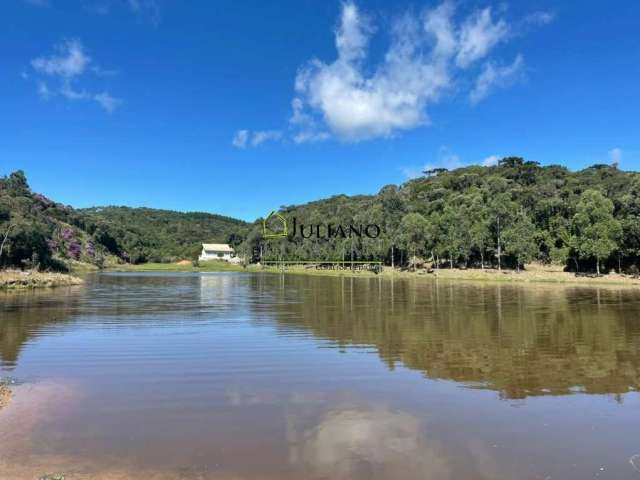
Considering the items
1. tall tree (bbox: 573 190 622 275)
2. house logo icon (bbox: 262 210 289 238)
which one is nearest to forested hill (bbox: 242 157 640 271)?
tall tree (bbox: 573 190 622 275)

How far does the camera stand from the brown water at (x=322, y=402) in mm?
7945

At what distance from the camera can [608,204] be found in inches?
2835

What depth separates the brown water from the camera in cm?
795

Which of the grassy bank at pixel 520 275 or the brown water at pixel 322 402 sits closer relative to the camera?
the brown water at pixel 322 402

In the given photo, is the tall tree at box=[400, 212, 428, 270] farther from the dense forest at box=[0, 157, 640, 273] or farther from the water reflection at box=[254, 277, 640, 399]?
the water reflection at box=[254, 277, 640, 399]

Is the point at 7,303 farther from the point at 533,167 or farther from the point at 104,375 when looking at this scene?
the point at 533,167

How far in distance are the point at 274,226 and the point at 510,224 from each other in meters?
85.0

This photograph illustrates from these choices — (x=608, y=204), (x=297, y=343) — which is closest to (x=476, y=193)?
(x=608, y=204)

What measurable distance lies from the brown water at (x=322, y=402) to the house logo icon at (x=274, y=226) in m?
126

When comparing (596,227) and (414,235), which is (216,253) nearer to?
(414,235)

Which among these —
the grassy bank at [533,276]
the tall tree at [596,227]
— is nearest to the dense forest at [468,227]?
the tall tree at [596,227]

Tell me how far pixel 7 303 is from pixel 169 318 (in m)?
15.5

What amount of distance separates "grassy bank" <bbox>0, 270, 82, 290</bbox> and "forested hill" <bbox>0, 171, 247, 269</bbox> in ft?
24.7

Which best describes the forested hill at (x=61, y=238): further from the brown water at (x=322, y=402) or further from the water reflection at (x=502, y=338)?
the brown water at (x=322, y=402)
